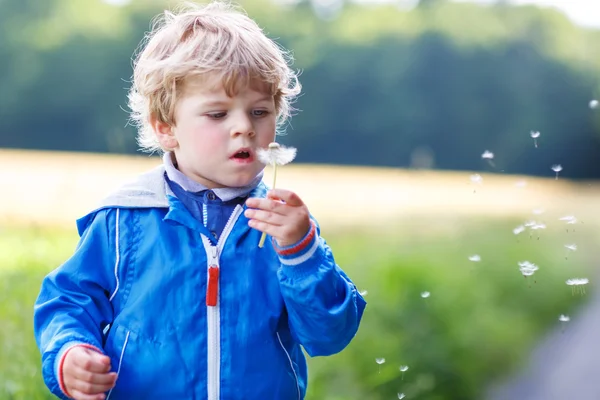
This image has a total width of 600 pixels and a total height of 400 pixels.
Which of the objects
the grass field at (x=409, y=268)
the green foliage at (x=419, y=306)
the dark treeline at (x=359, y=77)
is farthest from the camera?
the dark treeline at (x=359, y=77)

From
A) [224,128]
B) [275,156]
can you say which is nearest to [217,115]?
[224,128]

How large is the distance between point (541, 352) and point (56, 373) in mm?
4962

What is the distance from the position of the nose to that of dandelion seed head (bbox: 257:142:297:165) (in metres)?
0.06

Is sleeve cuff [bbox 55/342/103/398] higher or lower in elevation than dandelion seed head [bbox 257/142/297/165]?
lower

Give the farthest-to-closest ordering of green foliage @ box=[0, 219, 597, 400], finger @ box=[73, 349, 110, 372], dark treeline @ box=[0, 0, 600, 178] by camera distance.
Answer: dark treeline @ box=[0, 0, 600, 178]
green foliage @ box=[0, 219, 597, 400]
finger @ box=[73, 349, 110, 372]

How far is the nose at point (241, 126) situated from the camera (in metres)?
2.16

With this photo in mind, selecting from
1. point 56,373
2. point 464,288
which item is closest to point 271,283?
point 56,373

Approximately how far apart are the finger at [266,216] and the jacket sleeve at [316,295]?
0.21 feet

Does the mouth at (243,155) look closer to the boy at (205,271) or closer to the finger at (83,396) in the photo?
the boy at (205,271)

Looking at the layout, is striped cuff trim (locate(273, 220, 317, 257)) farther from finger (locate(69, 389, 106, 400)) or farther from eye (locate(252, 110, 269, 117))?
finger (locate(69, 389, 106, 400))

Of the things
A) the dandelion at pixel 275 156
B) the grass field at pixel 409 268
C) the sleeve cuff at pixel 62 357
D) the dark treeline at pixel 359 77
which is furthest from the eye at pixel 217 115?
the dark treeline at pixel 359 77

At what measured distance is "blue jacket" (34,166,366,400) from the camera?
2.12 metres

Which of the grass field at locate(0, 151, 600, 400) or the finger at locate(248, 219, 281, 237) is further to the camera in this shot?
the grass field at locate(0, 151, 600, 400)

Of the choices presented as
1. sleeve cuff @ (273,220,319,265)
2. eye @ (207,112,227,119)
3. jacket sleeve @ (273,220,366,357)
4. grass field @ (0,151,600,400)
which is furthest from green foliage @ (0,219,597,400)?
eye @ (207,112,227,119)
